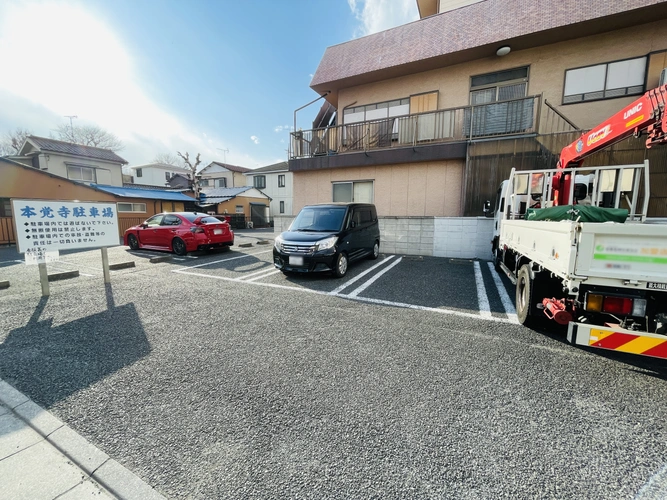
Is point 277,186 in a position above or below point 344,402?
above

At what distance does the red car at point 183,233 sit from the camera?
866 centimetres

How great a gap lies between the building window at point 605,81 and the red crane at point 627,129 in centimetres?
496

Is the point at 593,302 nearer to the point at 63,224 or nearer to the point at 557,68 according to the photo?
the point at 63,224

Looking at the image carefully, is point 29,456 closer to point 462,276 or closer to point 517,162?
point 462,276

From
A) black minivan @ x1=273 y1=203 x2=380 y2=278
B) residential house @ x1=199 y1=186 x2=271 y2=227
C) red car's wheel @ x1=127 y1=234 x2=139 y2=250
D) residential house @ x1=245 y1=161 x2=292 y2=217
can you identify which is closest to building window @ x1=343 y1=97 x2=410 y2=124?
black minivan @ x1=273 y1=203 x2=380 y2=278

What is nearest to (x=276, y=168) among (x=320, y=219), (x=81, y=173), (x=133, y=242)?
(x=81, y=173)

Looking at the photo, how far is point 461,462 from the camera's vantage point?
1.71 metres

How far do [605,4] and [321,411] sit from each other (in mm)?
12445

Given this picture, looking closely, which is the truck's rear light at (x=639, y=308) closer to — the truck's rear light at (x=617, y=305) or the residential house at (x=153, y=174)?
the truck's rear light at (x=617, y=305)

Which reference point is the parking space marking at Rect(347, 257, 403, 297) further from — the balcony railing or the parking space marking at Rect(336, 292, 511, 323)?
the balcony railing

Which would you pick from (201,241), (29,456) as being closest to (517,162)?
(201,241)

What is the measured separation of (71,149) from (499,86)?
28.4 metres

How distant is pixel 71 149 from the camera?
69.3 ft

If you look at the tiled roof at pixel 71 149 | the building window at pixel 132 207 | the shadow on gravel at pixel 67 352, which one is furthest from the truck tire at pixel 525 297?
the tiled roof at pixel 71 149
